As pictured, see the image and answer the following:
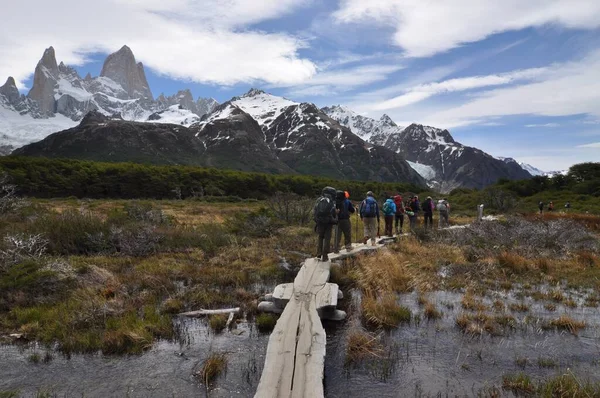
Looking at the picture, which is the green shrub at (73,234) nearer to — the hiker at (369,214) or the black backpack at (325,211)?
the black backpack at (325,211)

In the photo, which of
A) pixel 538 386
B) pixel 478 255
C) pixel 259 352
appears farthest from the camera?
pixel 478 255

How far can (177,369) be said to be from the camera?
6.75m

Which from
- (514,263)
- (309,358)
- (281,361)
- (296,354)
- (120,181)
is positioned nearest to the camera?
(281,361)

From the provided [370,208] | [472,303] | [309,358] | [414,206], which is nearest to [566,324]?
[472,303]

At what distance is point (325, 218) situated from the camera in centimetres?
1245

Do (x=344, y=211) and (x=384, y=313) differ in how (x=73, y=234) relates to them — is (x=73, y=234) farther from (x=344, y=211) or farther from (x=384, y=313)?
(x=384, y=313)

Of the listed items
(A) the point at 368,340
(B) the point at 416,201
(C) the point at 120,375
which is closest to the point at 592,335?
(A) the point at 368,340

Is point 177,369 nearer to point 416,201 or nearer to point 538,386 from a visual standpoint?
point 538,386

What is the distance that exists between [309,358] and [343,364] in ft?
3.31

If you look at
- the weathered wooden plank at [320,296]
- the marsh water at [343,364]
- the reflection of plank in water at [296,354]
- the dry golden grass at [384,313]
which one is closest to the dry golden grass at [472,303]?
the marsh water at [343,364]

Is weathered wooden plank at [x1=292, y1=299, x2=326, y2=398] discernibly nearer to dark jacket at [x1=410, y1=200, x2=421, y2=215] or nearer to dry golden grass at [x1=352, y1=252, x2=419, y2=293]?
dry golden grass at [x1=352, y1=252, x2=419, y2=293]

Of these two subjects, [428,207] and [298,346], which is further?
[428,207]

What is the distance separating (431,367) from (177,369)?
4248 mm

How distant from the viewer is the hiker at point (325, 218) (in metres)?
12.5
